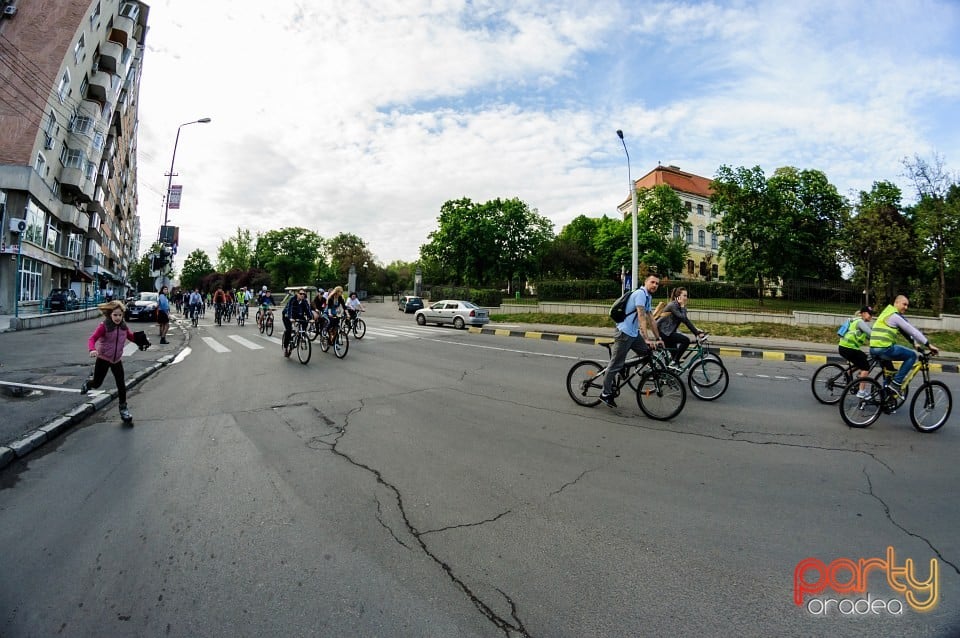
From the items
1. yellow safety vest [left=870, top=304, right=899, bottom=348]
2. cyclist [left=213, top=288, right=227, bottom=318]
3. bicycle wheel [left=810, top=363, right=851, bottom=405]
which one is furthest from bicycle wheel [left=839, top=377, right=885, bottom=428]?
cyclist [left=213, top=288, right=227, bottom=318]

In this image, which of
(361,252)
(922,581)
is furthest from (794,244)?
(361,252)

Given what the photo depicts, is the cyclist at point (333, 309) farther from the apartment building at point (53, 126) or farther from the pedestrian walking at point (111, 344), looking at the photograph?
the apartment building at point (53, 126)

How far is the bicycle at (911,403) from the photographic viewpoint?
6203 millimetres

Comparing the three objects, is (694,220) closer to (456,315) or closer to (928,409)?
(456,315)

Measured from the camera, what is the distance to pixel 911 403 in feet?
20.4

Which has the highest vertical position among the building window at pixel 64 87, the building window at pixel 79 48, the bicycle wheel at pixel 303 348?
the building window at pixel 79 48

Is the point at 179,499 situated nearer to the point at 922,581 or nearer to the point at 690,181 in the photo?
the point at 922,581

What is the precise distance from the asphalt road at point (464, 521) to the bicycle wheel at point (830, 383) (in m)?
0.81

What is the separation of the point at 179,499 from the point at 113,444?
2.31 metres

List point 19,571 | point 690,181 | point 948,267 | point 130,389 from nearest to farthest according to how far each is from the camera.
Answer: point 19,571 → point 130,389 → point 948,267 → point 690,181

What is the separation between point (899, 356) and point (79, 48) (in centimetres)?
4820

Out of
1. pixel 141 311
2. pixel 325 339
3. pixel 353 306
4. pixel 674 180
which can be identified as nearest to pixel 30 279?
pixel 141 311

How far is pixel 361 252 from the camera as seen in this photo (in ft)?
265

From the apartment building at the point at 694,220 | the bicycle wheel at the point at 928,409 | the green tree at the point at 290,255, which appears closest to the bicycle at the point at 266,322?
the bicycle wheel at the point at 928,409
